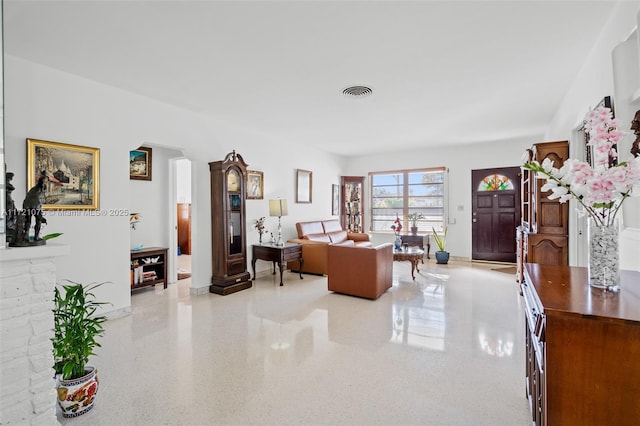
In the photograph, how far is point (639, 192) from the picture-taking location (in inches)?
50.2

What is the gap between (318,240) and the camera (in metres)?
6.20

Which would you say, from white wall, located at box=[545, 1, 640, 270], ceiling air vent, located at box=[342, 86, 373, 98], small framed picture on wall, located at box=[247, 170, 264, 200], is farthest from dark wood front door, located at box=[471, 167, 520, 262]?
small framed picture on wall, located at box=[247, 170, 264, 200]

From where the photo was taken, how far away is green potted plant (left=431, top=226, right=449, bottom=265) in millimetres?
6719

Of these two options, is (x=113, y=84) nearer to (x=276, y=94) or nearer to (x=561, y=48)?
(x=276, y=94)

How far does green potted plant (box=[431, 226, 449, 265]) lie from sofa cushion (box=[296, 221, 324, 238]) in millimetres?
2586

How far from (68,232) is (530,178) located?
18.4ft

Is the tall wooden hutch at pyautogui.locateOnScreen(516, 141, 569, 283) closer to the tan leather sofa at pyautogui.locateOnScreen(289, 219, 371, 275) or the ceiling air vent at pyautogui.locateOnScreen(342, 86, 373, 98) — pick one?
the ceiling air vent at pyautogui.locateOnScreen(342, 86, 373, 98)

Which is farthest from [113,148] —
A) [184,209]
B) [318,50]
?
[184,209]

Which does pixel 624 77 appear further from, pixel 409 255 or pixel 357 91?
pixel 409 255

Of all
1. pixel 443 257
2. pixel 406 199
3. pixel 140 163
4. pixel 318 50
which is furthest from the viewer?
pixel 406 199

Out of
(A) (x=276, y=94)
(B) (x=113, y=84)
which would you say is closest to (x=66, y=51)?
(B) (x=113, y=84)

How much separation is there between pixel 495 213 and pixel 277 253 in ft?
15.9

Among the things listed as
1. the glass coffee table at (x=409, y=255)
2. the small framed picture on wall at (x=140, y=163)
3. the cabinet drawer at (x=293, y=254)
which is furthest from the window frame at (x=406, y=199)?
the small framed picture on wall at (x=140, y=163)

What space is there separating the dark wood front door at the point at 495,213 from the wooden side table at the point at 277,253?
13.6 ft
